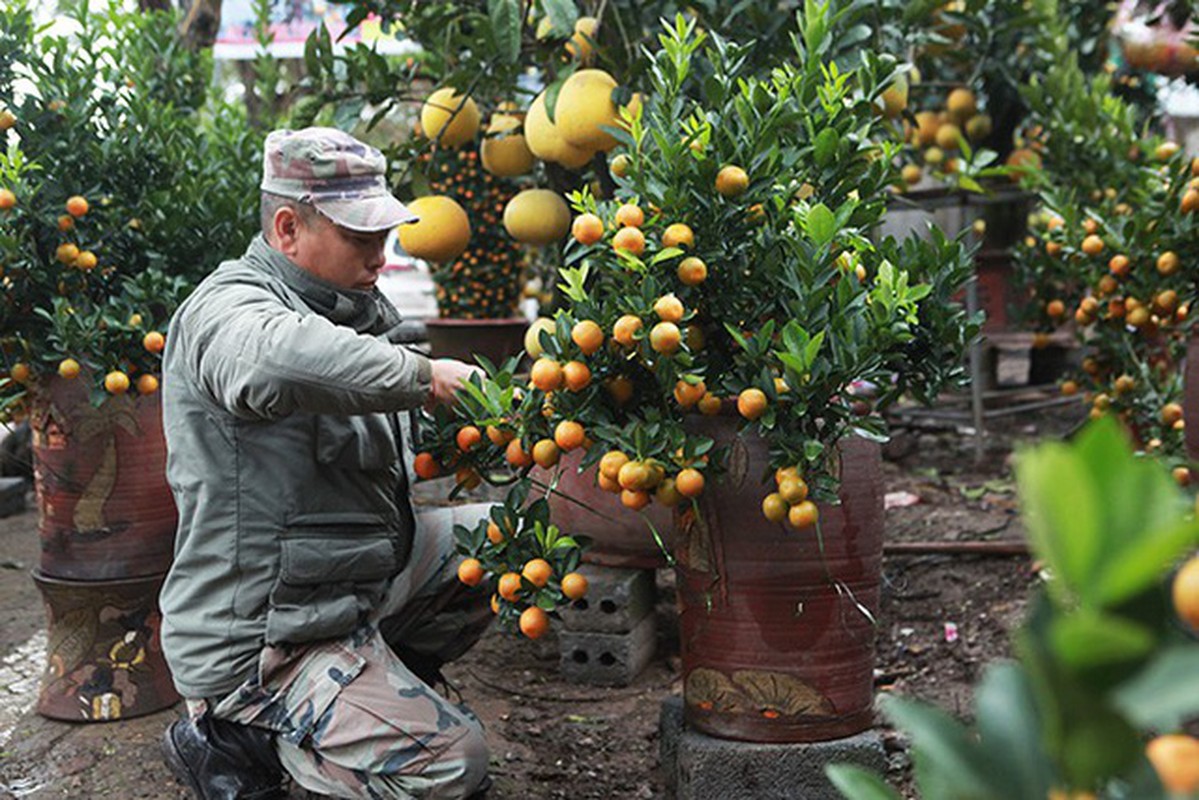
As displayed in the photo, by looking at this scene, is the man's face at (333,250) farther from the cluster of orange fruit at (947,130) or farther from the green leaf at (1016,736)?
the cluster of orange fruit at (947,130)

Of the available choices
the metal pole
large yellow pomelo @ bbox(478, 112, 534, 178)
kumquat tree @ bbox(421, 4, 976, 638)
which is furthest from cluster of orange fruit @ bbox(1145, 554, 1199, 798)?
the metal pole

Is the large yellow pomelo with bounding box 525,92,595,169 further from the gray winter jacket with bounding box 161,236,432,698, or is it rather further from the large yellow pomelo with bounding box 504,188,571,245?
the gray winter jacket with bounding box 161,236,432,698

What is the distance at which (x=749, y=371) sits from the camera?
219 centimetres

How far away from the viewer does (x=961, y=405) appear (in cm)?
621

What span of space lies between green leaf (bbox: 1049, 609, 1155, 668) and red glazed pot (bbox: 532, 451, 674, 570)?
2501mm

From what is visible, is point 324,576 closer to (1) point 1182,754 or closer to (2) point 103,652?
(2) point 103,652

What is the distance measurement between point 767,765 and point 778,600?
31 cm

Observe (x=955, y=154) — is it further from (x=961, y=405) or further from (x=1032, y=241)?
(x=1032, y=241)

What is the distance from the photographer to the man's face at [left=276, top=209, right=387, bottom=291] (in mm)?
2498

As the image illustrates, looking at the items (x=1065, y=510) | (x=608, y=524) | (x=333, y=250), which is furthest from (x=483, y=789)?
(x=1065, y=510)

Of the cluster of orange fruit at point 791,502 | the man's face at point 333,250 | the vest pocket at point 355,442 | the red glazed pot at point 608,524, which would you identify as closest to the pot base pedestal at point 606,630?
the red glazed pot at point 608,524

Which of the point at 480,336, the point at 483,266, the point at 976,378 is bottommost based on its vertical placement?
the point at 976,378

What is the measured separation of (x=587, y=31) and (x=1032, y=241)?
227 cm

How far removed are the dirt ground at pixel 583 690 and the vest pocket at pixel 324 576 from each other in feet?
1.88
